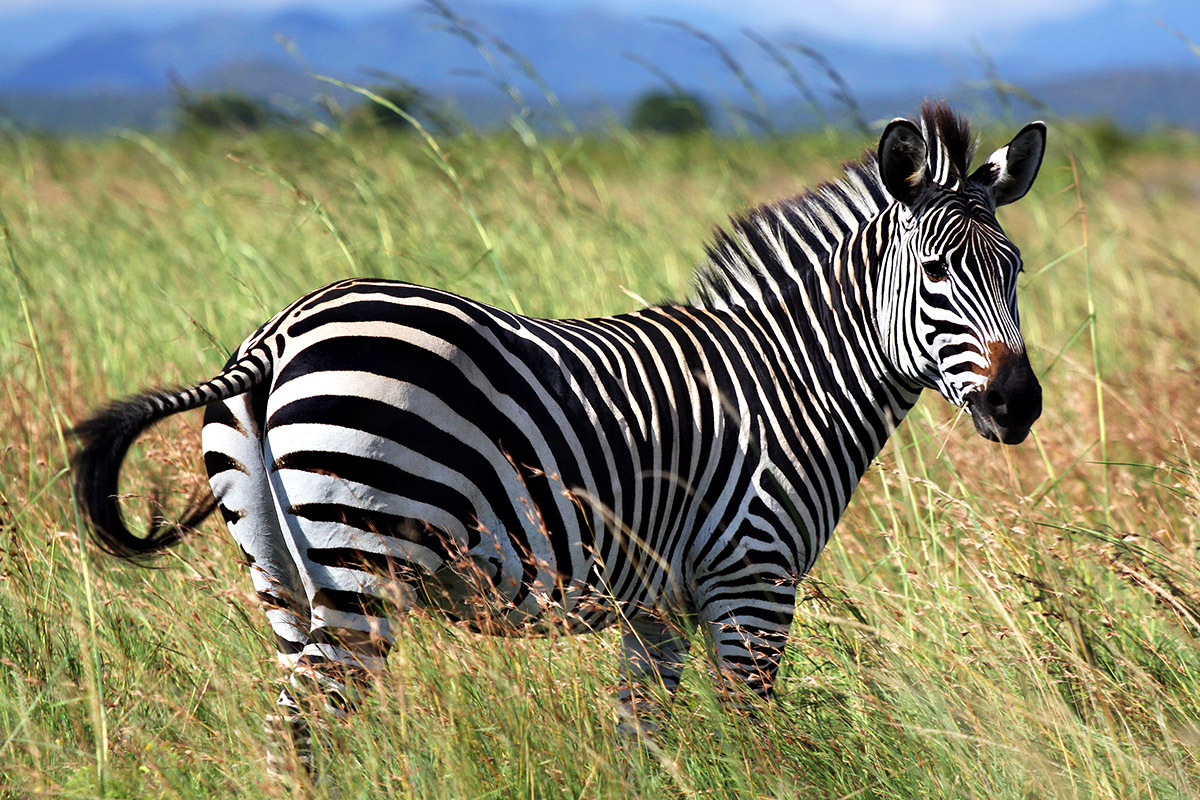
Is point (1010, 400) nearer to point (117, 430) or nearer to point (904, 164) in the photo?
point (904, 164)

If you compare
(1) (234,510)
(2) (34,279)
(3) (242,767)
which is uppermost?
(2) (34,279)

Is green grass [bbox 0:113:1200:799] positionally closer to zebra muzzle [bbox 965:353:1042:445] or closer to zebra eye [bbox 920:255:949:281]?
zebra muzzle [bbox 965:353:1042:445]

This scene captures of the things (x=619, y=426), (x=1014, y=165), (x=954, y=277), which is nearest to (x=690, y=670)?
(x=619, y=426)

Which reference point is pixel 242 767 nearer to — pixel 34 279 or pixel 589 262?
pixel 589 262

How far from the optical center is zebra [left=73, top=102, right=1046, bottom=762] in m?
2.08

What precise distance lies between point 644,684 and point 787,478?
74cm

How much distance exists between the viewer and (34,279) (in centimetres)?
596

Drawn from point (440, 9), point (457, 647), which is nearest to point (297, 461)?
point (457, 647)

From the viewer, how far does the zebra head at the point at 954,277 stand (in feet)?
7.94

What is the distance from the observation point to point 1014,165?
2.79 meters

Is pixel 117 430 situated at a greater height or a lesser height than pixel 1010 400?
greater

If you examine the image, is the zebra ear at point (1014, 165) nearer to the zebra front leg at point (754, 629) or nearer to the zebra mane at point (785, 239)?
the zebra mane at point (785, 239)

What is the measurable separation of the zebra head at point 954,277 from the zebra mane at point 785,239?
15 cm

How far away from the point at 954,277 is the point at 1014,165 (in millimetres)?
564
